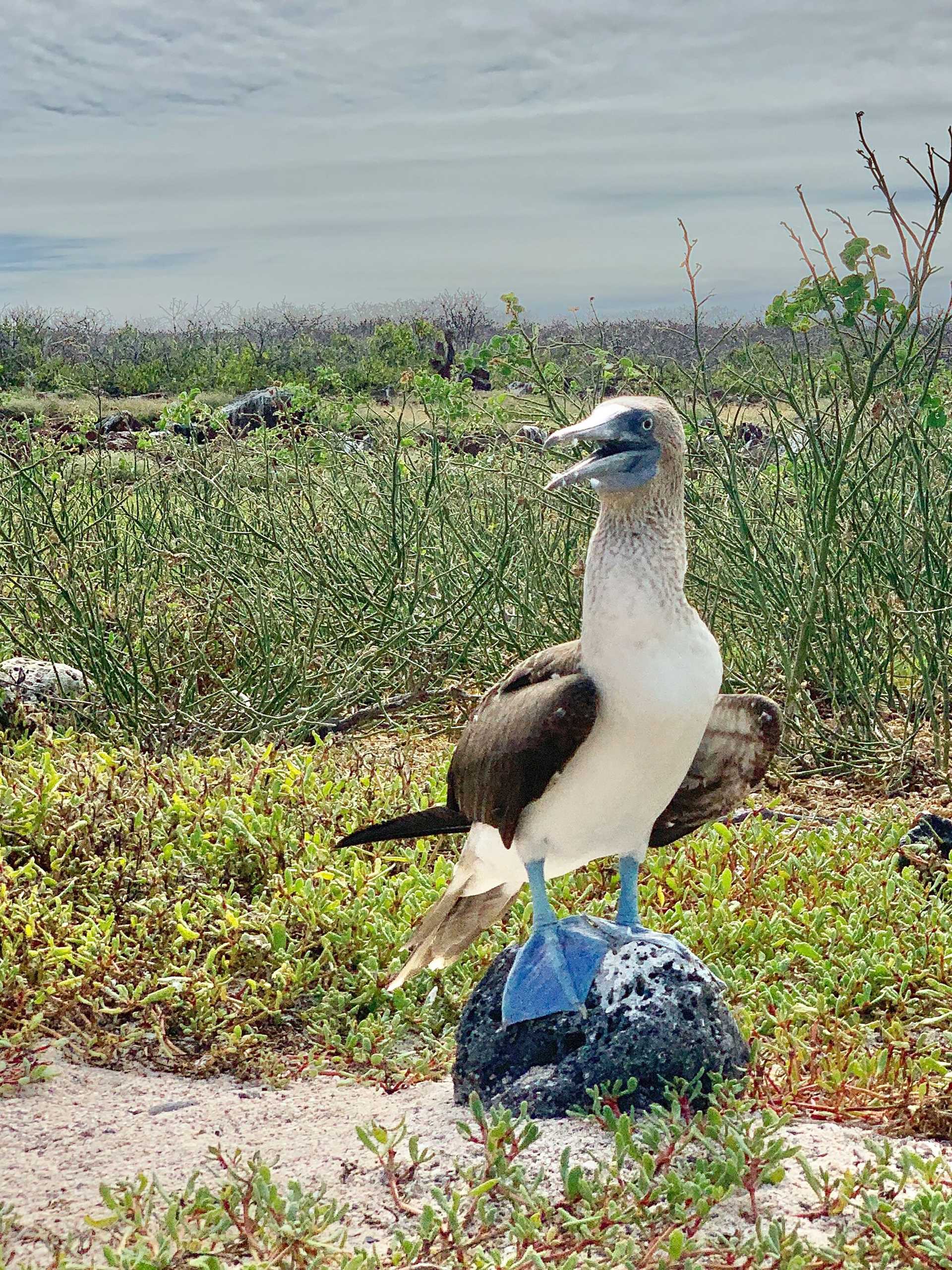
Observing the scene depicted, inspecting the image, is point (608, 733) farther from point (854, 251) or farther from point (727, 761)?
point (854, 251)

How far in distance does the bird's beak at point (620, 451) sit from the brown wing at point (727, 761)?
1.90 ft

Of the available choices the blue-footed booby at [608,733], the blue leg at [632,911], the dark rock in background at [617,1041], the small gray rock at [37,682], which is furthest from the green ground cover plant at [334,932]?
the small gray rock at [37,682]

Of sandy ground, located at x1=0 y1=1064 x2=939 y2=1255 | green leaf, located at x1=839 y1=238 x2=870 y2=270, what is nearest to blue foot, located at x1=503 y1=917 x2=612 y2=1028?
sandy ground, located at x1=0 y1=1064 x2=939 y2=1255

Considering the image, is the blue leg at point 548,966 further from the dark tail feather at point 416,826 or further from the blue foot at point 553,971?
the dark tail feather at point 416,826

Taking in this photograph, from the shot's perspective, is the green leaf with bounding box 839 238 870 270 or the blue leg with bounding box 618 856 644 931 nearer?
the blue leg with bounding box 618 856 644 931

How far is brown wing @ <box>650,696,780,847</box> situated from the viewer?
2768mm

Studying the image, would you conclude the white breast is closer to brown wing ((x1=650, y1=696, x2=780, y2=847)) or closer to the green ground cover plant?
brown wing ((x1=650, y1=696, x2=780, y2=847))

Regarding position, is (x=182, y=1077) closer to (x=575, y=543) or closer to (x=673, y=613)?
(x=673, y=613)

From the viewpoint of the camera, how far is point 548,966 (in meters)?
2.68

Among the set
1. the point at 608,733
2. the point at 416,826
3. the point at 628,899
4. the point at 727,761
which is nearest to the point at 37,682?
the point at 416,826

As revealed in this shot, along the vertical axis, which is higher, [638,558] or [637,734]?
[638,558]

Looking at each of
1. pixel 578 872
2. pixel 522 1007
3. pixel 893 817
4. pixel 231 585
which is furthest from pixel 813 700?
pixel 522 1007

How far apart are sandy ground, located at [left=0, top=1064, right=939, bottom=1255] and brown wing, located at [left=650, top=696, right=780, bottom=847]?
0.68 m

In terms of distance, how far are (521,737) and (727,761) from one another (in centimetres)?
60
